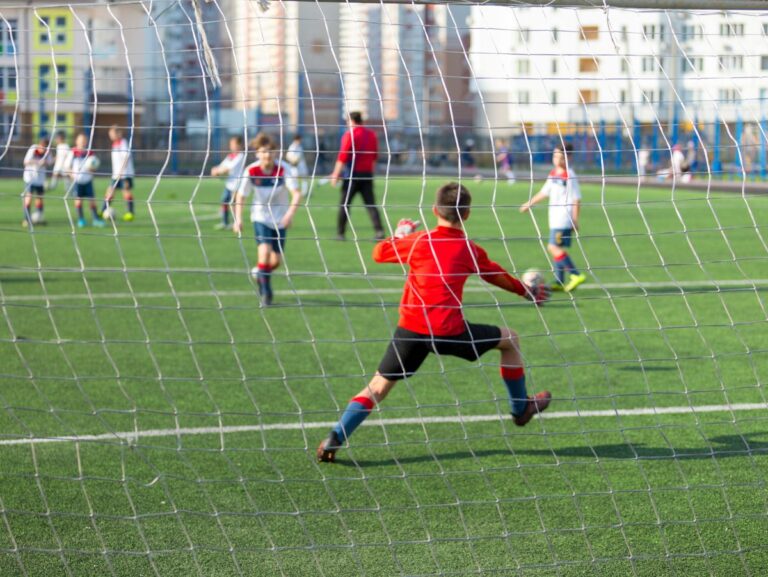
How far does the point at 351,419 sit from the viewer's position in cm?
587

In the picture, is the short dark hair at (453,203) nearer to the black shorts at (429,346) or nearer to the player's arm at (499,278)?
the player's arm at (499,278)

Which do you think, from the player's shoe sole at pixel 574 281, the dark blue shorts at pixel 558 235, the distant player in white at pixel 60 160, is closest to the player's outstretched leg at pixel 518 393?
the distant player in white at pixel 60 160

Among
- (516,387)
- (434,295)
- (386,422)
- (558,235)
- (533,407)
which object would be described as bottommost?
(386,422)

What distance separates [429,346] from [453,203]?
777 millimetres

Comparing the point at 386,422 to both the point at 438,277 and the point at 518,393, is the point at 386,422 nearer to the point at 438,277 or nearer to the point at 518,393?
the point at 518,393

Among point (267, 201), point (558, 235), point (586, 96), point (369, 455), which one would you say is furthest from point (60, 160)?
point (369, 455)

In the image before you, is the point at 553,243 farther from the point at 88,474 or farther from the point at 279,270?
the point at 88,474

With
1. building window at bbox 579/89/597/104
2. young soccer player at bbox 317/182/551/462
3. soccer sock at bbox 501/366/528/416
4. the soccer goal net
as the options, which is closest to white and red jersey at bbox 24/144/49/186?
the soccer goal net

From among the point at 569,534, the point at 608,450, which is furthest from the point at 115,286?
the point at 569,534

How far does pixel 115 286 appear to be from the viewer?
1280 centimetres

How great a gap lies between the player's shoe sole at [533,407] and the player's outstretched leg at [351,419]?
2.82 ft

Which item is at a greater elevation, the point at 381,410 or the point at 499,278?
the point at 499,278

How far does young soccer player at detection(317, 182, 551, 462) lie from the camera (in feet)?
18.9

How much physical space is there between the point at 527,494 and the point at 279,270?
9682mm
